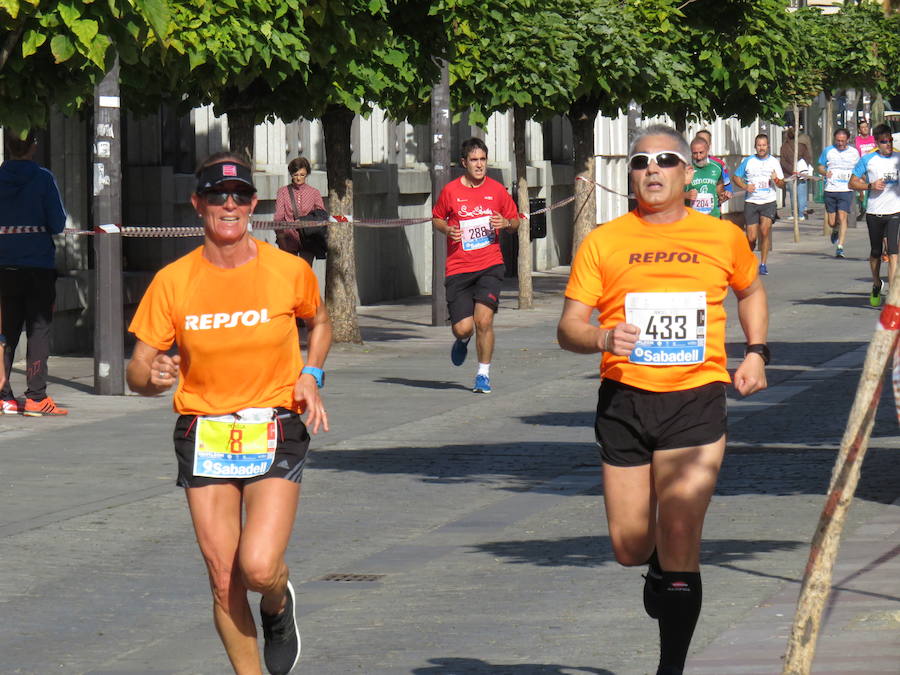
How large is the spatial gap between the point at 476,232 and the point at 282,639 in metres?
9.35

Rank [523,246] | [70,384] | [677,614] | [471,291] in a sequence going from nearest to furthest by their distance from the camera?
[677,614]
[471,291]
[70,384]
[523,246]

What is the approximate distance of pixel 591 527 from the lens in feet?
30.4

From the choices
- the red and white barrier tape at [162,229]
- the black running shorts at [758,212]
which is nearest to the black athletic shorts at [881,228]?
the red and white barrier tape at [162,229]

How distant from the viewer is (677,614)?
5922 millimetres

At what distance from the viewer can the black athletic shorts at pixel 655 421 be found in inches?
235

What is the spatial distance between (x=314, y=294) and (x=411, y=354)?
12.3 metres

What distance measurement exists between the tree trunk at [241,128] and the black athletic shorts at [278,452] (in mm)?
10982

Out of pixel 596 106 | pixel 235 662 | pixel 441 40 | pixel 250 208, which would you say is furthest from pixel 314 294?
pixel 596 106

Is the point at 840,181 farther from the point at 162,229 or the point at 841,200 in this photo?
the point at 162,229

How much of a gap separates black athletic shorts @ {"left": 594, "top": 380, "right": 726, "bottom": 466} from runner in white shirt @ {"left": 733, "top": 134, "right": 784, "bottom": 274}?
76.0 ft

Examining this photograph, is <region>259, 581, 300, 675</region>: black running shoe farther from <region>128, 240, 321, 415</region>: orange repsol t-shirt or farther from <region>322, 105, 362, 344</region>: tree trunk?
<region>322, 105, 362, 344</region>: tree trunk

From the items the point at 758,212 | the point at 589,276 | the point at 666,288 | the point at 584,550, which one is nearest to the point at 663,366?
the point at 666,288

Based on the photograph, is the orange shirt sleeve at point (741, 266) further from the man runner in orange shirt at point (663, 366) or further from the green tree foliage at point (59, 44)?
the green tree foliage at point (59, 44)

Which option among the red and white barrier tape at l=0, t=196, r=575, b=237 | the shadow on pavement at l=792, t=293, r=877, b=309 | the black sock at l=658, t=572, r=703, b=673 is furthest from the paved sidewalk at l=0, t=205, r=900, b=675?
the shadow on pavement at l=792, t=293, r=877, b=309
